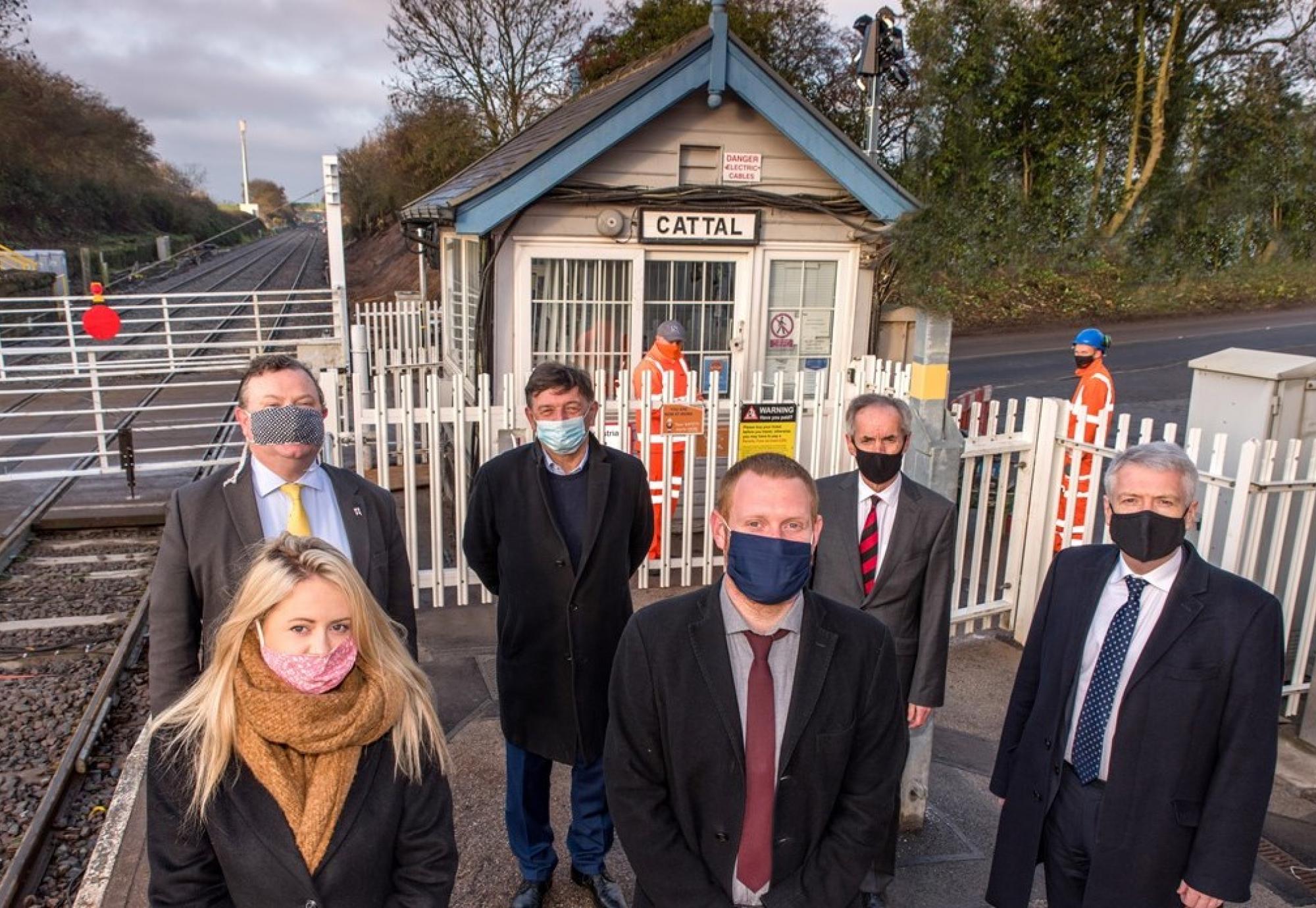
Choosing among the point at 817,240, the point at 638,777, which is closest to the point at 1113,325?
the point at 817,240

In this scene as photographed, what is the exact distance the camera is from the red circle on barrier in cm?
1113

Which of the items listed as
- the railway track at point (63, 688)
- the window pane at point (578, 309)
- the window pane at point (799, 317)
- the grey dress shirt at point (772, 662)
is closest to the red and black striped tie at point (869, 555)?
the grey dress shirt at point (772, 662)

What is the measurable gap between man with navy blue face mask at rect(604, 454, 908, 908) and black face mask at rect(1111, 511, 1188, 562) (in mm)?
951

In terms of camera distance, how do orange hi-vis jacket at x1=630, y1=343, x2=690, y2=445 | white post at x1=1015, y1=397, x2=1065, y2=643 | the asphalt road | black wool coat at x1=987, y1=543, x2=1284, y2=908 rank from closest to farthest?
black wool coat at x1=987, y1=543, x2=1284, y2=908 < white post at x1=1015, y1=397, x2=1065, y2=643 < orange hi-vis jacket at x1=630, y1=343, x2=690, y2=445 < the asphalt road

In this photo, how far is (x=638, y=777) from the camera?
229cm

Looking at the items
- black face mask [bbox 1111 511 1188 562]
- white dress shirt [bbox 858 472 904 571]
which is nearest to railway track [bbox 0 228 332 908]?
white dress shirt [bbox 858 472 904 571]

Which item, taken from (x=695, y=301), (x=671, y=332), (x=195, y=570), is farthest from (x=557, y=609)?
(x=695, y=301)

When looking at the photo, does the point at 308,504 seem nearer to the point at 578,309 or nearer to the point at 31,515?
the point at 578,309

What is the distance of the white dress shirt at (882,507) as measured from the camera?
3.34 metres

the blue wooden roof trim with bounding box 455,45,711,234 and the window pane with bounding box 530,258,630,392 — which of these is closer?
the blue wooden roof trim with bounding box 455,45,711,234

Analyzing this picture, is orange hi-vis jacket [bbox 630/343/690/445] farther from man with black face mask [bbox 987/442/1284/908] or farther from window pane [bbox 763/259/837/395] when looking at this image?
man with black face mask [bbox 987/442/1284/908]

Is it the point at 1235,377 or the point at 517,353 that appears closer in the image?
the point at 1235,377

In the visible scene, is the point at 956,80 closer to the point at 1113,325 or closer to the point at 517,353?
the point at 1113,325

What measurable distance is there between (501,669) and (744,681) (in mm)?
1592
